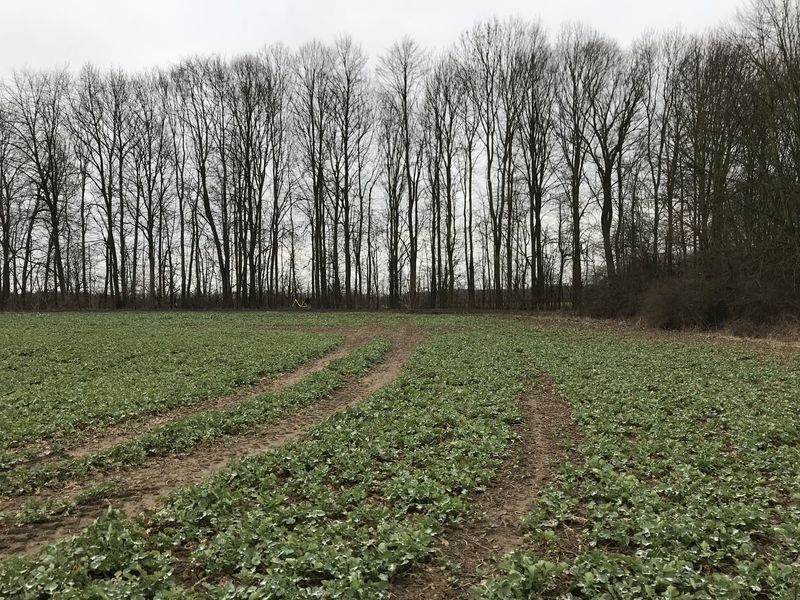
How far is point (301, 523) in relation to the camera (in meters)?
5.08

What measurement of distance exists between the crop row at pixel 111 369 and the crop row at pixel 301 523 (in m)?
3.79

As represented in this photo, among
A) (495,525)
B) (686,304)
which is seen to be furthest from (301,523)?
(686,304)

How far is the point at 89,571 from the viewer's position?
4.11 m

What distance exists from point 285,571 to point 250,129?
2090 inches

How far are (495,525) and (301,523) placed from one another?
2.14m

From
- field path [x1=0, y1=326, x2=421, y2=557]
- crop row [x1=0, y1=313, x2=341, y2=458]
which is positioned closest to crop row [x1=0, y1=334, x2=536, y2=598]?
field path [x1=0, y1=326, x2=421, y2=557]

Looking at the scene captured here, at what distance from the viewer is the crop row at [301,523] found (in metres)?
3.93

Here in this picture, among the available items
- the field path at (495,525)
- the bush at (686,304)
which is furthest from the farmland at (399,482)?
the bush at (686,304)

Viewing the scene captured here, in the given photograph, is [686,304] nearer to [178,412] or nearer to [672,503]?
[672,503]

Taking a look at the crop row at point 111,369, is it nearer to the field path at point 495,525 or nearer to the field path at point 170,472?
the field path at point 170,472

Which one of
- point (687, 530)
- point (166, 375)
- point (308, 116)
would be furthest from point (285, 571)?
point (308, 116)

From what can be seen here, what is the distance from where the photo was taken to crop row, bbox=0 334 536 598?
12.9 ft

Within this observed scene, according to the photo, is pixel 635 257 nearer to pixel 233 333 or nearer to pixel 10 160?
pixel 233 333

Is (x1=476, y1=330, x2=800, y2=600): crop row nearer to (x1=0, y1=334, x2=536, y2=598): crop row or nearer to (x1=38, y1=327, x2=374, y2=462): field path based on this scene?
(x1=0, y1=334, x2=536, y2=598): crop row
